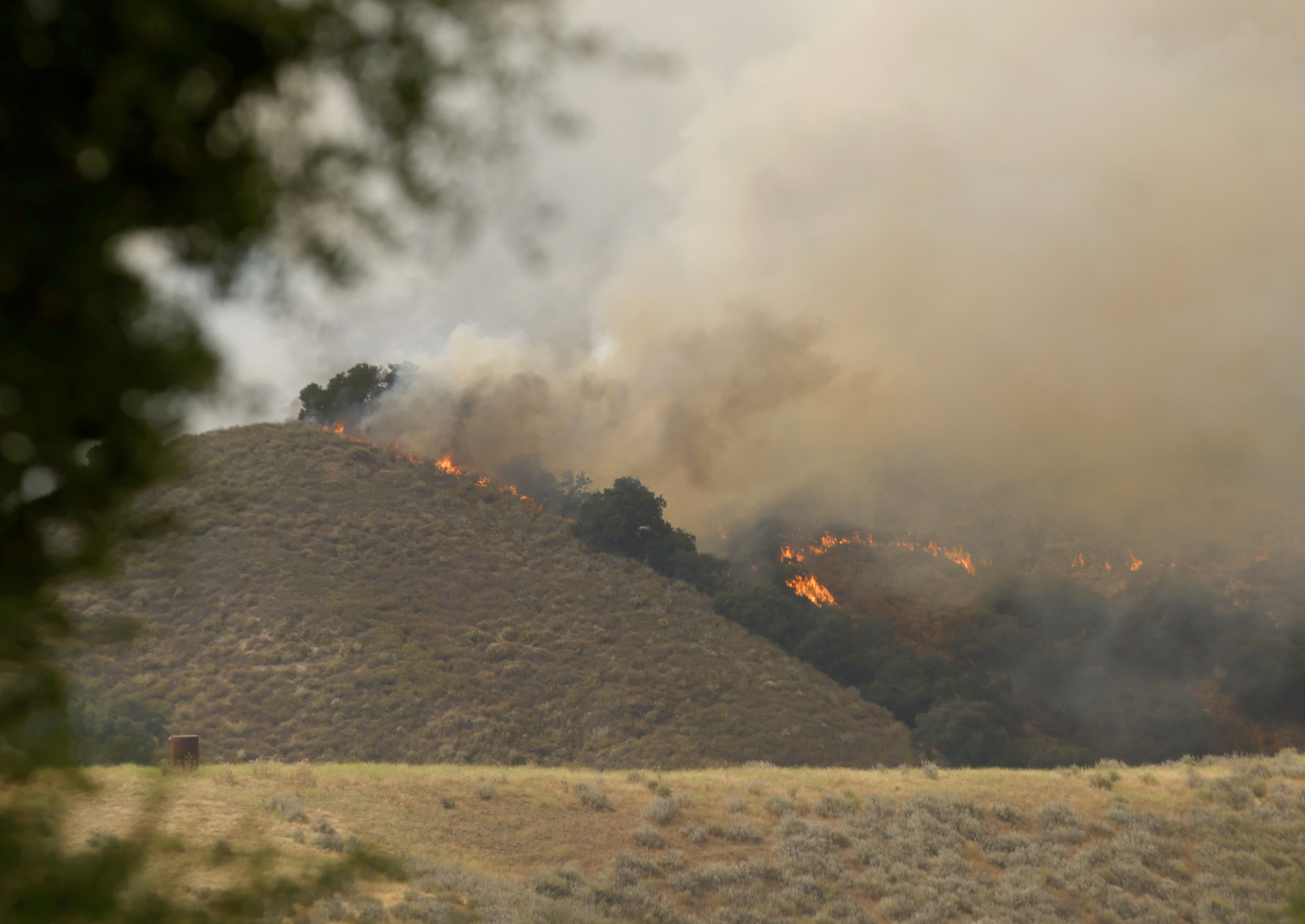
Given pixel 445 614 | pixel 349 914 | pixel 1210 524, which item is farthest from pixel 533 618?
pixel 1210 524

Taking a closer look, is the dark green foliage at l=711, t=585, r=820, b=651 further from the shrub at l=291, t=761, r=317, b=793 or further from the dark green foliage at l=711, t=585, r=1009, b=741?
the shrub at l=291, t=761, r=317, b=793

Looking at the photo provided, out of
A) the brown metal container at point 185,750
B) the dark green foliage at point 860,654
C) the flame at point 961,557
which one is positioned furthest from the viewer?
the flame at point 961,557

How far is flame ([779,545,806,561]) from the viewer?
65062mm

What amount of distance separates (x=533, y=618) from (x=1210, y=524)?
2473 inches

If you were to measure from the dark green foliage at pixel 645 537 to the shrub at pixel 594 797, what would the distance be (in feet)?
112

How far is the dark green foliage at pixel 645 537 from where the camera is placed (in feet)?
176

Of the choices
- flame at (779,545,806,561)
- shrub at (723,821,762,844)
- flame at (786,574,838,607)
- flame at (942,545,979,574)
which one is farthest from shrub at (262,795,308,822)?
flame at (942,545,979,574)

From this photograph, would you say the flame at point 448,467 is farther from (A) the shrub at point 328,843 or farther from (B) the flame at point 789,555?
(A) the shrub at point 328,843

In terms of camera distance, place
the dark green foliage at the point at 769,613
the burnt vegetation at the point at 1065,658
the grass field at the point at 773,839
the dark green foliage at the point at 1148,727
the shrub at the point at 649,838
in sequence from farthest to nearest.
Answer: the dark green foliage at the point at 769,613 < the dark green foliage at the point at 1148,727 < the burnt vegetation at the point at 1065,658 < the shrub at the point at 649,838 < the grass field at the point at 773,839

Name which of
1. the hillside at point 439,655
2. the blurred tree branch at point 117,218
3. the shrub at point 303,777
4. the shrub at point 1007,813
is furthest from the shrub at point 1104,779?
the blurred tree branch at point 117,218

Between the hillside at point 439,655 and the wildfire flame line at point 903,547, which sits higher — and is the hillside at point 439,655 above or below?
below

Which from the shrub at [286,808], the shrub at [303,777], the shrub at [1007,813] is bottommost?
the shrub at [286,808]

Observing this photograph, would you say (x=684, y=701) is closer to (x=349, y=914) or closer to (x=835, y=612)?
(x=835, y=612)

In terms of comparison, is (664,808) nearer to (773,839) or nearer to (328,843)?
(773,839)
